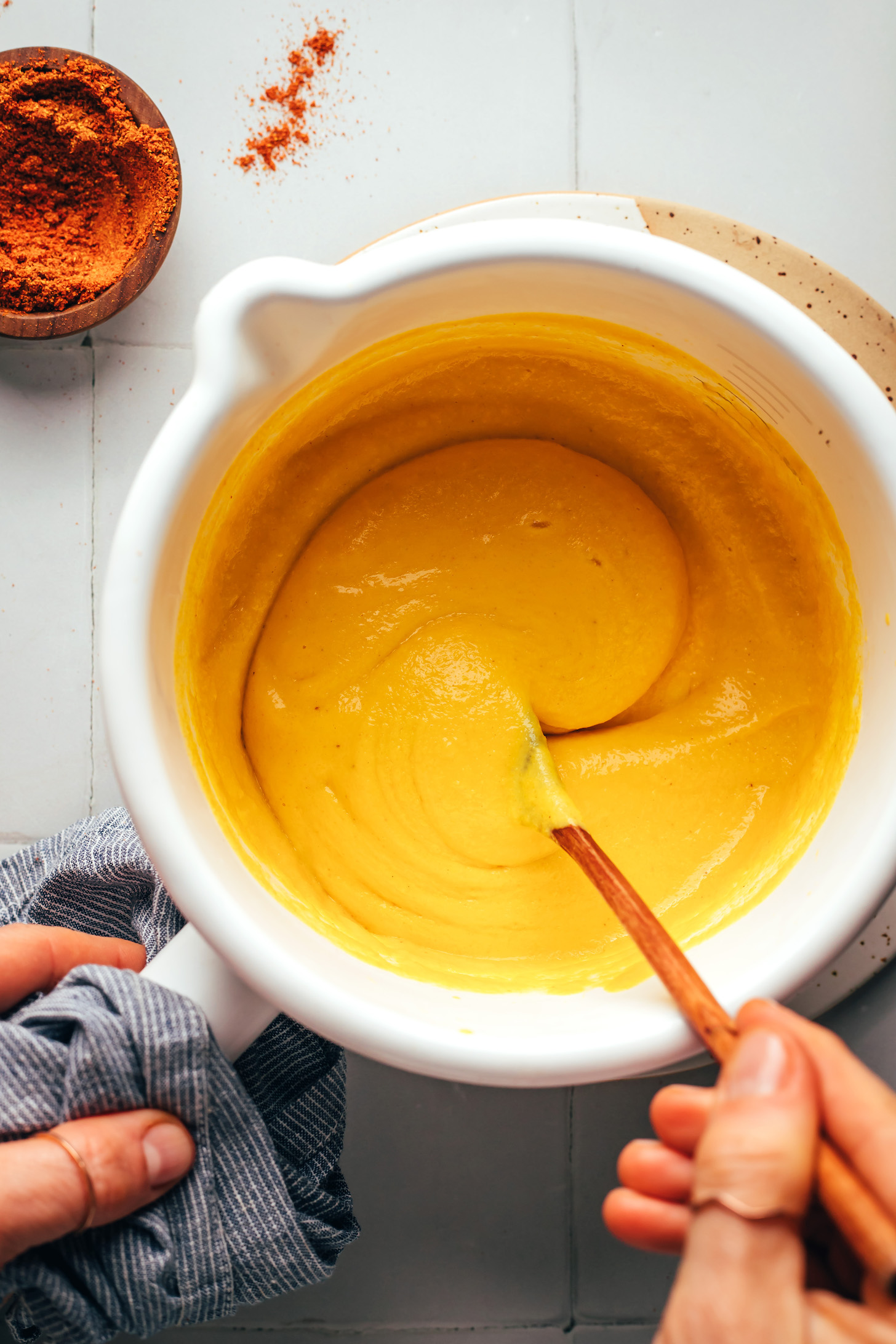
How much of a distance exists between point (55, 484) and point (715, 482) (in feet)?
1.95

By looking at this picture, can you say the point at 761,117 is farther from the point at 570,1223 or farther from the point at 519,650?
the point at 570,1223

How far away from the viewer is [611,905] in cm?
54

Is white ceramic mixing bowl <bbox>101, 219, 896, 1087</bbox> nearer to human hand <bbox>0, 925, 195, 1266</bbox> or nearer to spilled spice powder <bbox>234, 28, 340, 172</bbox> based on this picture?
human hand <bbox>0, 925, 195, 1266</bbox>

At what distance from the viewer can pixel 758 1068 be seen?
412mm

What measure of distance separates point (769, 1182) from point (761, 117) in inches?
34.0

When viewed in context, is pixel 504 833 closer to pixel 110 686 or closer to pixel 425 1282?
pixel 110 686

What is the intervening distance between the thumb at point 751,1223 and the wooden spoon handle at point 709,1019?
13mm

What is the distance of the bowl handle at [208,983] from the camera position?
529 mm

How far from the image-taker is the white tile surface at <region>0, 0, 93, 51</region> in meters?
0.81

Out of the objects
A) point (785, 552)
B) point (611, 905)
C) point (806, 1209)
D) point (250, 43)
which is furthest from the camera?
point (250, 43)

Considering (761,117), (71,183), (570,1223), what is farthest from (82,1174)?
(761,117)

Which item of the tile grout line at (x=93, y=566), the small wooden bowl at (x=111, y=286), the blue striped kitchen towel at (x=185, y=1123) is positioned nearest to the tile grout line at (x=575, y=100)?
the small wooden bowl at (x=111, y=286)

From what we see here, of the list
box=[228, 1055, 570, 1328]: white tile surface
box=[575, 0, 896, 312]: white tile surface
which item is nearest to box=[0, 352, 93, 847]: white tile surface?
box=[228, 1055, 570, 1328]: white tile surface

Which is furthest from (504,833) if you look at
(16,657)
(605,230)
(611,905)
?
(16,657)
